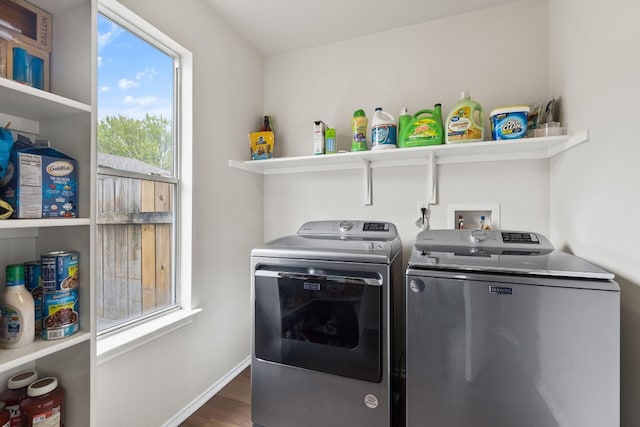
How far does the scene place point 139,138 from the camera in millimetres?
1528

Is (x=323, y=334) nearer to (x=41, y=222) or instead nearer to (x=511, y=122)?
(x=41, y=222)

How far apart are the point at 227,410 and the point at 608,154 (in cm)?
228

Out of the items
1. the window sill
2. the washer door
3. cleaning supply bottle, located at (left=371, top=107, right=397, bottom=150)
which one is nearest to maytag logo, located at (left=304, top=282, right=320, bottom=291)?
the washer door

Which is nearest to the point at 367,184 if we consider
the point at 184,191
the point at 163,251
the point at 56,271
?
the point at 184,191

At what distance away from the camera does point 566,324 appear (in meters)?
1.03

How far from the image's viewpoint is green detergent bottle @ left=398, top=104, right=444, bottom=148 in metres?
1.77

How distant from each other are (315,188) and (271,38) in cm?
119

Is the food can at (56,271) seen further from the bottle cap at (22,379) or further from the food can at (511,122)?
the food can at (511,122)

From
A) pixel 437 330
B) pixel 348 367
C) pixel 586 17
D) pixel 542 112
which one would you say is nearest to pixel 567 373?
pixel 437 330

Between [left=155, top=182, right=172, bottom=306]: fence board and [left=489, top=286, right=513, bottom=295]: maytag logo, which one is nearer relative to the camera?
[left=489, top=286, right=513, bottom=295]: maytag logo

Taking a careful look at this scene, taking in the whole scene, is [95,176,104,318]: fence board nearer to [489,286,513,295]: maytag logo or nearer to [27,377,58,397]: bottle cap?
[27,377,58,397]: bottle cap

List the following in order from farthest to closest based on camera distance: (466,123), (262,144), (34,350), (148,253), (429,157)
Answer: (262,144), (429,157), (466,123), (148,253), (34,350)

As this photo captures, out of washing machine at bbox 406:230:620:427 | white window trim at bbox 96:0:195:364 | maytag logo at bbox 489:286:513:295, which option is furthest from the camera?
white window trim at bbox 96:0:195:364

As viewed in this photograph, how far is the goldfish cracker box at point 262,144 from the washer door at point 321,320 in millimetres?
984
